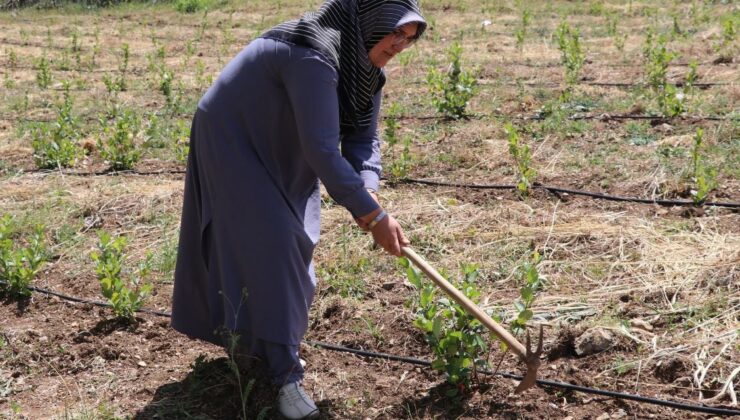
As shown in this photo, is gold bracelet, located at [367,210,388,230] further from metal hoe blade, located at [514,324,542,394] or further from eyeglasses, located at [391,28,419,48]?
metal hoe blade, located at [514,324,542,394]

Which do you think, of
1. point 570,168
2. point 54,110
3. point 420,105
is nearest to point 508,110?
point 420,105

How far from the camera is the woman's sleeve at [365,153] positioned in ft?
9.59

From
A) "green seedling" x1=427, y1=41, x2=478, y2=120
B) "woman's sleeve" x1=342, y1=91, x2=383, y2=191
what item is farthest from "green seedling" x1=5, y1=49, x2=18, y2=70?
"woman's sleeve" x1=342, y1=91, x2=383, y2=191

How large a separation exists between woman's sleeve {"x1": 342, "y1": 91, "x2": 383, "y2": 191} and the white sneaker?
0.71m

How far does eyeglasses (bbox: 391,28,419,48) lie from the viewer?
2.49 metres

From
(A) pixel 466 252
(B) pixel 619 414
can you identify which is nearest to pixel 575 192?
(A) pixel 466 252

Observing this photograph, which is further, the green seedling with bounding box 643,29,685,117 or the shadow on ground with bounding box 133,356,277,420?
the green seedling with bounding box 643,29,685,117

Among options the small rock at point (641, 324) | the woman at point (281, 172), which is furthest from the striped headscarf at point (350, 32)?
the small rock at point (641, 324)

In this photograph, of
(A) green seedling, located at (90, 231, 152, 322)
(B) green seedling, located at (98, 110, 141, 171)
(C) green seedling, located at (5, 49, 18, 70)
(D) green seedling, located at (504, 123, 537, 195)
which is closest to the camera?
(A) green seedling, located at (90, 231, 152, 322)

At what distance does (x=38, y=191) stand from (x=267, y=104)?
3.52 metres

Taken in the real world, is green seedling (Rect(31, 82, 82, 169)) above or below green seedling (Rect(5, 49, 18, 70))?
above

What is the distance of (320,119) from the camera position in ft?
8.08

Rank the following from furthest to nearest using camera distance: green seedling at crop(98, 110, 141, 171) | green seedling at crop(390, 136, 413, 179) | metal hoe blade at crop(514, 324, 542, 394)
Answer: green seedling at crop(98, 110, 141, 171) → green seedling at crop(390, 136, 413, 179) → metal hoe blade at crop(514, 324, 542, 394)

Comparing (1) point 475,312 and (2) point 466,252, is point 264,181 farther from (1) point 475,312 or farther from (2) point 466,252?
(2) point 466,252
